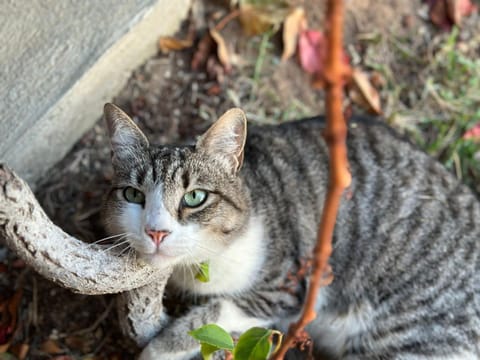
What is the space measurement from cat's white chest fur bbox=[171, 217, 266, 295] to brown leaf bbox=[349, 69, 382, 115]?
1195mm

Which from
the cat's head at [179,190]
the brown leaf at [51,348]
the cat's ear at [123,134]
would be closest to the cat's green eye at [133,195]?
the cat's head at [179,190]

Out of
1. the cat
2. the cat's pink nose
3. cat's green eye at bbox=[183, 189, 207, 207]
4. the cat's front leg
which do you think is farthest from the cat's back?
the cat's pink nose

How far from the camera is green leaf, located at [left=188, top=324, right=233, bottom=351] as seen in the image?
183 cm

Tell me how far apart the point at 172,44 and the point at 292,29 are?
621mm

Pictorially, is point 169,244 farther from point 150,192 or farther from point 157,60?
point 157,60

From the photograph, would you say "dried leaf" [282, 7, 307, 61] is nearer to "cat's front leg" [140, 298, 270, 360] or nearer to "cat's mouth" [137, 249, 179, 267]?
"cat's front leg" [140, 298, 270, 360]

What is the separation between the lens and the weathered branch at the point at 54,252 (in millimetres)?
1777

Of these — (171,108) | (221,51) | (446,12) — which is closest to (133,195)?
(171,108)

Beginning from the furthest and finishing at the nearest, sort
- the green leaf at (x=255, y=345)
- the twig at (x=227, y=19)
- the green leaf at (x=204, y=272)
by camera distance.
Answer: the twig at (x=227, y=19), the green leaf at (x=204, y=272), the green leaf at (x=255, y=345)

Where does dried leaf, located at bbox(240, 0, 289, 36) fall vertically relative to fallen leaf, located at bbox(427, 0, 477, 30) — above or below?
above

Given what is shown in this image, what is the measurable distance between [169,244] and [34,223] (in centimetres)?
41

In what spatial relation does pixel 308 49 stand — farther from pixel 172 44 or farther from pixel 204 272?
pixel 204 272

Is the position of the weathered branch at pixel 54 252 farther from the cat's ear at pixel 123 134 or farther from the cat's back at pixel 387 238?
the cat's back at pixel 387 238

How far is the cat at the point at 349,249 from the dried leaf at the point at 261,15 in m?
0.86
